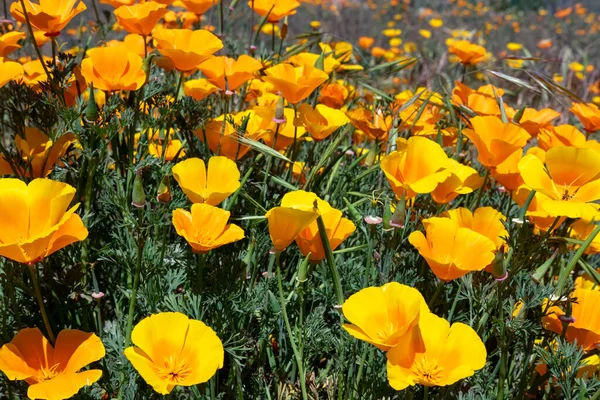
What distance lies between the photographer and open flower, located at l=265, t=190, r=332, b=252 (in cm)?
106

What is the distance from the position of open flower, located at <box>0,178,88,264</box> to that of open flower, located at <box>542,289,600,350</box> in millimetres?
922

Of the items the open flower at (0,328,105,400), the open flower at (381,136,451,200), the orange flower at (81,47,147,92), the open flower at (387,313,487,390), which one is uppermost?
the orange flower at (81,47,147,92)

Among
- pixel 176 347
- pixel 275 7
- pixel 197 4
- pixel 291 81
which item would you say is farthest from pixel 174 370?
pixel 275 7

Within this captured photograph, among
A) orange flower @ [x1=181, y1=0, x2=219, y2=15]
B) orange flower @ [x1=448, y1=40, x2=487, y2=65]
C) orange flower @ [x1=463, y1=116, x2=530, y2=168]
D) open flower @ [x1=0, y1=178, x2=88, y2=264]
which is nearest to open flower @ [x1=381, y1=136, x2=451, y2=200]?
orange flower @ [x1=463, y1=116, x2=530, y2=168]

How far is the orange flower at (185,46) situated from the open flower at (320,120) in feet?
0.88

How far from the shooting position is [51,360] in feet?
3.92

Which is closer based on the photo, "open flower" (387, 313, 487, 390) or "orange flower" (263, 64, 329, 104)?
"open flower" (387, 313, 487, 390)

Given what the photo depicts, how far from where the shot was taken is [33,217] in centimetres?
113

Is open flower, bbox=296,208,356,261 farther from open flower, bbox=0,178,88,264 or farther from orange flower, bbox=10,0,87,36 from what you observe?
orange flower, bbox=10,0,87,36

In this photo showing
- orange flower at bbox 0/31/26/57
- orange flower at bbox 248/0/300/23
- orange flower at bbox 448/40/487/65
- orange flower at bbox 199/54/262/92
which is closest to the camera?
orange flower at bbox 0/31/26/57

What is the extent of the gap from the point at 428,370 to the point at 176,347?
43 centimetres

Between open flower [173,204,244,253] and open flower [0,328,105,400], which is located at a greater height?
open flower [173,204,244,253]

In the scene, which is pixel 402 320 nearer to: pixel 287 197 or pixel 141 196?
pixel 287 197

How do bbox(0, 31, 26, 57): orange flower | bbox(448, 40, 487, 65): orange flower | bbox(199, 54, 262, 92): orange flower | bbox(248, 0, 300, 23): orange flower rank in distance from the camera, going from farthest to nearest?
bbox(448, 40, 487, 65): orange flower < bbox(248, 0, 300, 23): orange flower < bbox(199, 54, 262, 92): orange flower < bbox(0, 31, 26, 57): orange flower
